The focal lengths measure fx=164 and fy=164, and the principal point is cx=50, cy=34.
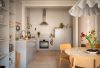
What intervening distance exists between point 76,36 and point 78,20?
2.77 feet

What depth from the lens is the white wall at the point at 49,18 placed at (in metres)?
11.1

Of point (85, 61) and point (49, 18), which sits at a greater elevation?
point (49, 18)

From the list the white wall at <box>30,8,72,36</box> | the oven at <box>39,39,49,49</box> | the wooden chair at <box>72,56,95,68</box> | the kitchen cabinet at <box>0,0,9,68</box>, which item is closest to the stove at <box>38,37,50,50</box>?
the oven at <box>39,39,49,49</box>

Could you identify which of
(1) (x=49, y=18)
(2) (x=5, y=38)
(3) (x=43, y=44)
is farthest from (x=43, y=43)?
(2) (x=5, y=38)

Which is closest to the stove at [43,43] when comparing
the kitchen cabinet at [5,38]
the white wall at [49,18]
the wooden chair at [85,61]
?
the white wall at [49,18]

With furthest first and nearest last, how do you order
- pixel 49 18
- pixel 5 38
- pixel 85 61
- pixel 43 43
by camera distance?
pixel 49 18 → pixel 43 43 → pixel 5 38 → pixel 85 61

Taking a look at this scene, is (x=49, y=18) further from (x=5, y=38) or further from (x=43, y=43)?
(x=5, y=38)

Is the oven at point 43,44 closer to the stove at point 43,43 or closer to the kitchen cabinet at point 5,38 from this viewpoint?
the stove at point 43,43

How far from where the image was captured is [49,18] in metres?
11.2

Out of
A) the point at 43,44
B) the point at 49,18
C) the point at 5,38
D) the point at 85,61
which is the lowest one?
the point at 43,44

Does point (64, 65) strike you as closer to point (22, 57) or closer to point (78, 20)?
point (22, 57)

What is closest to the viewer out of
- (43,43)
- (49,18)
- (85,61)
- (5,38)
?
(85,61)

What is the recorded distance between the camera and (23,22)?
832cm

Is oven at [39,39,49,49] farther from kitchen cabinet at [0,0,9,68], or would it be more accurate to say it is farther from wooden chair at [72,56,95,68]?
wooden chair at [72,56,95,68]
